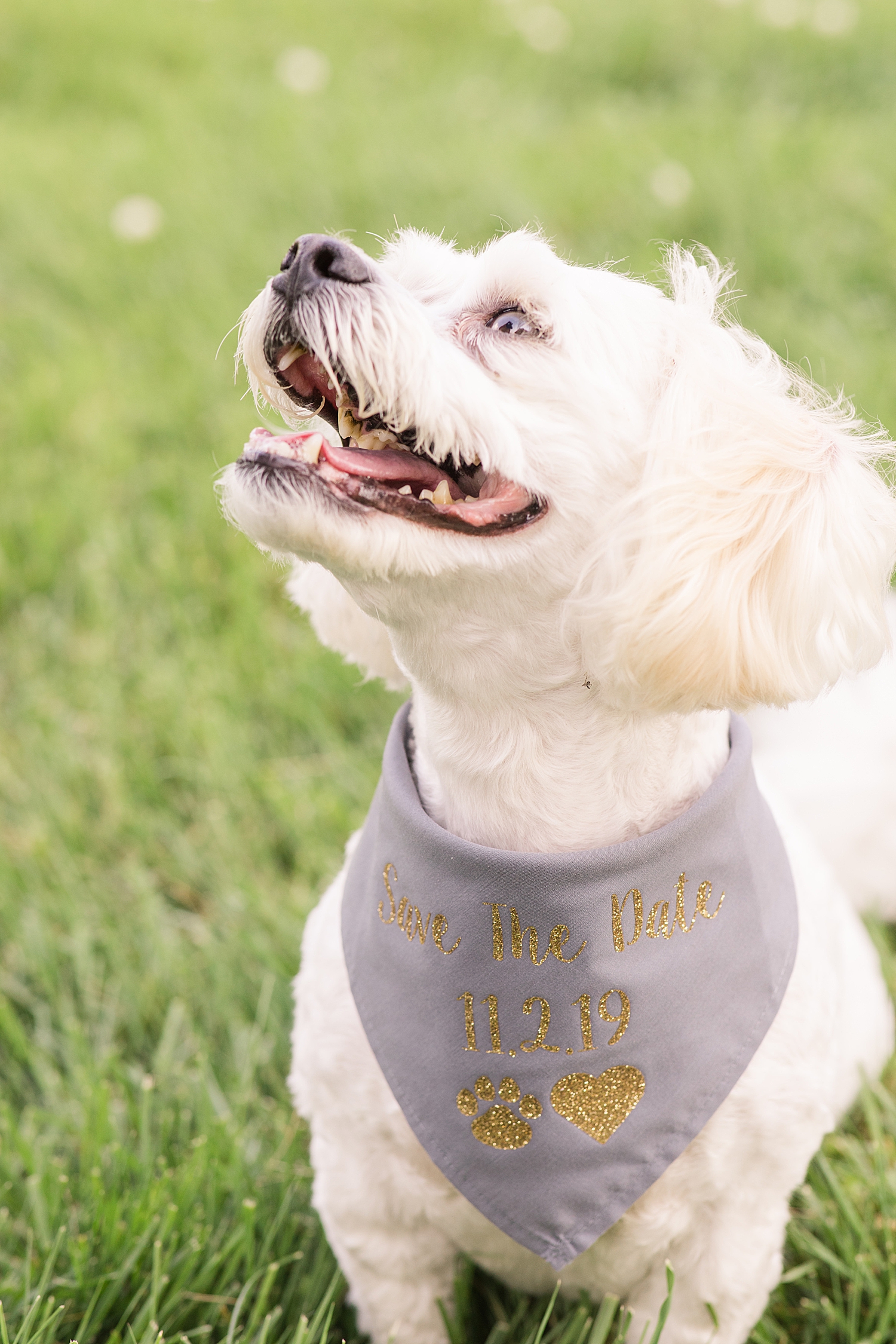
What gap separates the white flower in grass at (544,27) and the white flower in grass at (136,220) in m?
2.34

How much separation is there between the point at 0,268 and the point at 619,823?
14.1 feet

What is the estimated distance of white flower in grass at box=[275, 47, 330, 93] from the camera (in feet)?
19.2

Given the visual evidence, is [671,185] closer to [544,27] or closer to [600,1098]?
[544,27]

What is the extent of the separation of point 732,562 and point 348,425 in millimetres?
492

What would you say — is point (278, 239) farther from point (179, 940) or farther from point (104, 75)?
point (179, 940)

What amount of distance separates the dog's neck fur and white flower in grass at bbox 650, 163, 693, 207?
3572 millimetres

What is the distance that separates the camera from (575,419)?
1.29m

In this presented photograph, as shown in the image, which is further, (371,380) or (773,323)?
(773,323)

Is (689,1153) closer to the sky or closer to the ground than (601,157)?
closer to the ground

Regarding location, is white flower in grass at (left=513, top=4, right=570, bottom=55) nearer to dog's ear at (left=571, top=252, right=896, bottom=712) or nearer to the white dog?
the white dog

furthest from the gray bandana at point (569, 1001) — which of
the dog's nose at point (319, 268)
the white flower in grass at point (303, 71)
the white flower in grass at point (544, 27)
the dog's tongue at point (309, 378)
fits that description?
the white flower in grass at point (544, 27)

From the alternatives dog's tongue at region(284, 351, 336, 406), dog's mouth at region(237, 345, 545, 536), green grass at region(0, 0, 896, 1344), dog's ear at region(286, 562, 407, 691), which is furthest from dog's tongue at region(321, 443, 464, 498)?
green grass at region(0, 0, 896, 1344)

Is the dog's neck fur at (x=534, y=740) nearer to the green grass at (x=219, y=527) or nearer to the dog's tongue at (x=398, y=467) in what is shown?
the dog's tongue at (x=398, y=467)

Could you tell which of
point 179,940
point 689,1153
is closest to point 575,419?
point 689,1153
